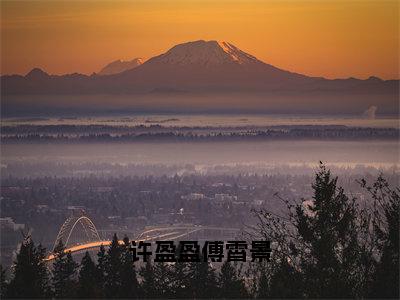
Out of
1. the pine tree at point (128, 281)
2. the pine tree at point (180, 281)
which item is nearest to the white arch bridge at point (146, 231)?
the pine tree at point (128, 281)

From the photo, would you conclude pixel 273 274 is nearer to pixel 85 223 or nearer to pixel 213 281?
pixel 213 281

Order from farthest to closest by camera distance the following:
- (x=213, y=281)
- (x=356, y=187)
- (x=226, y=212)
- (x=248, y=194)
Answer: (x=248, y=194) → (x=226, y=212) → (x=356, y=187) → (x=213, y=281)

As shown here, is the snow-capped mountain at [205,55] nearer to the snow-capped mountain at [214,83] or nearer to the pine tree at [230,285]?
the snow-capped mountain at [214,83]

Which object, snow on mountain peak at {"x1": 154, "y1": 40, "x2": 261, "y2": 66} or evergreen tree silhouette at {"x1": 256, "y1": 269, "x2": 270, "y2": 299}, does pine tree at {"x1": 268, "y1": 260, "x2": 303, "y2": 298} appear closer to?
evergreen tree silhouette at {"x1": 256, "y1": 269, "x2": 270, "y2": 299}

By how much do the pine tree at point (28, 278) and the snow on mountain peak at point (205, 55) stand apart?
1714 inches

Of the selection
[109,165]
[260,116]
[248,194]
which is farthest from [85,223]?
[260,116]

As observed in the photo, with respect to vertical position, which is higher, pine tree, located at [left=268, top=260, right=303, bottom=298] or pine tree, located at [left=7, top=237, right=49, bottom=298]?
pine tree, located at [left=268, top=260, right=303, bottom=298]

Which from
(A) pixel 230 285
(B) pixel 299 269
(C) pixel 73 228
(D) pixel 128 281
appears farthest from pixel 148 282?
(C) pixel 73 228

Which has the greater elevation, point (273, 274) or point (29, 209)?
point (273, 274)

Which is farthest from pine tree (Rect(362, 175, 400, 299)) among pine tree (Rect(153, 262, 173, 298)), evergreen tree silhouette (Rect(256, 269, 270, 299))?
pine tree (Rect(153, 262, 173, 298))

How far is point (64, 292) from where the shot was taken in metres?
15.1

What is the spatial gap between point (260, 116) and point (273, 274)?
43.9m

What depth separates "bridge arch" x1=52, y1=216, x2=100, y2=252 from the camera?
106ft

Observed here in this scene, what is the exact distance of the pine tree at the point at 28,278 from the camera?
1480 centimetres
